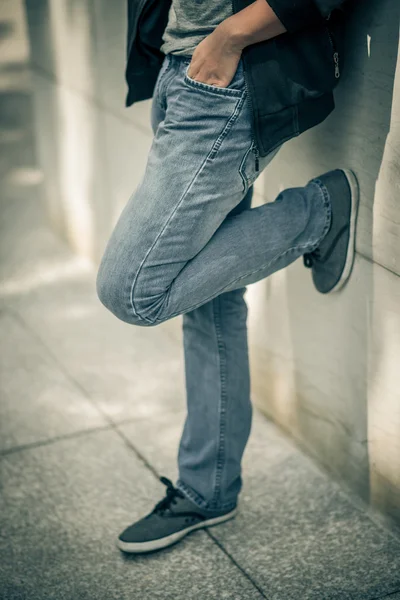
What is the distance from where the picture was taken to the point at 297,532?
8.79 ft

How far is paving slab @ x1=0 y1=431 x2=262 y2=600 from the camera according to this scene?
246 centimetres

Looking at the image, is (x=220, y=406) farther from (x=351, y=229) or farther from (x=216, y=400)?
(x=351, y=229)

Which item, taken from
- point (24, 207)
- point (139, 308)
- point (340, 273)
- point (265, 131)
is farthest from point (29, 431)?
point (24, 207)

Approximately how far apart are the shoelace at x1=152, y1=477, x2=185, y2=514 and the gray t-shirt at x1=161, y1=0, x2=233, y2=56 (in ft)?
4.29

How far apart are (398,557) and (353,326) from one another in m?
0.69

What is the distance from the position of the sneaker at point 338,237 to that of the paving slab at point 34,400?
1.12 meters

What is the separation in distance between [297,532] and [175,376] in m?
1.11

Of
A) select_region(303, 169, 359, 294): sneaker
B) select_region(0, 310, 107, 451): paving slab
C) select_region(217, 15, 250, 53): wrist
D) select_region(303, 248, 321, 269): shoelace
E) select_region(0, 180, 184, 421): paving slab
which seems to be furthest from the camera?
select_region(0, 180, 184, 421): paving slab

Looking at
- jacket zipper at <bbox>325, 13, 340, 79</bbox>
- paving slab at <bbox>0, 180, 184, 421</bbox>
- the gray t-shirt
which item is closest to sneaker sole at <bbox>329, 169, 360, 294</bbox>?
jacket zipper at <bbox>325, 13, 340, 79</bbox>

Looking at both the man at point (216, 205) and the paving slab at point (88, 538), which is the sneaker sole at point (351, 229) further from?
the paving slab at point (88, 538)

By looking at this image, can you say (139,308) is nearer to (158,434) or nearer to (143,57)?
(143,57)

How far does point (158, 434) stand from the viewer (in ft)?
10.6

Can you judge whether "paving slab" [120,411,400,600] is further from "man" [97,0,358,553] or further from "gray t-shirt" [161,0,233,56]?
"gray t-shirt" [161,0,233,56]

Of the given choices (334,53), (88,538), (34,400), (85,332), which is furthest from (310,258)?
(85,332)
